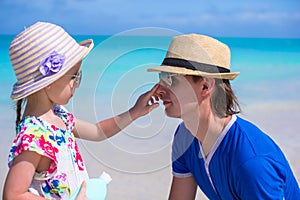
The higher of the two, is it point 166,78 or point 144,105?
point 166,78

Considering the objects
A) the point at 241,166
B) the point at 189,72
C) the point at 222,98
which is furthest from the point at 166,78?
the point at 241,166

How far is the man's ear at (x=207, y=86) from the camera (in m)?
2.07

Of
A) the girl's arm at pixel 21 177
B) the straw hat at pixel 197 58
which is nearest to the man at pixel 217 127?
the straw hat at pixel 197 58

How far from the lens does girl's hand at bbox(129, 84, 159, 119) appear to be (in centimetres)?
230

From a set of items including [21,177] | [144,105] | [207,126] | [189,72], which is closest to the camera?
[21,177]

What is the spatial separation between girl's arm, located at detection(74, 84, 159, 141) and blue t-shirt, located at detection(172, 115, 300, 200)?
20cm

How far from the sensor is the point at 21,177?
1.85m

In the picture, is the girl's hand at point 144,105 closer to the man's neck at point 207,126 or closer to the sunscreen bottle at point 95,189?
the man's neck at point 207,126

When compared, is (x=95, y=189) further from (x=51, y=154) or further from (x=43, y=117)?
(x=43, y=117)

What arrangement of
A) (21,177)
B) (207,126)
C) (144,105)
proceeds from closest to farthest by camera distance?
(21,177) < (207,126) < (144,105)

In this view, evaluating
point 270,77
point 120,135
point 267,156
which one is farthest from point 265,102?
point 267,156

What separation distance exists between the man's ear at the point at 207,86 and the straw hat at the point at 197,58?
4cm

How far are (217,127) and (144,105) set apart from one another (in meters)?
0.37

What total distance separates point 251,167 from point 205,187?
0.43 metres
